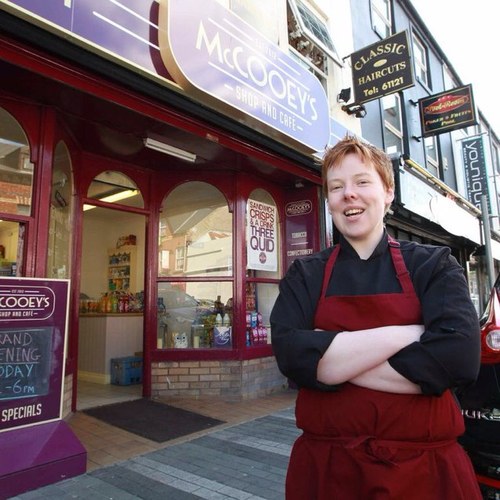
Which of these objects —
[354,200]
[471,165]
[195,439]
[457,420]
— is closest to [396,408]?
[457,420]

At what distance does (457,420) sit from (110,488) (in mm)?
2726

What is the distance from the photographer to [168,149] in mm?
5121

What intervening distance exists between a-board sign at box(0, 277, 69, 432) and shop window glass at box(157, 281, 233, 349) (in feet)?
8.25

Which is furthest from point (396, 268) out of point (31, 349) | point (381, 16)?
point (381, 16)

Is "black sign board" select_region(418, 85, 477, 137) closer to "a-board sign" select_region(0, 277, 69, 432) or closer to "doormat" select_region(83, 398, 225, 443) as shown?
"doormat" select_region(83, 398, 225, 443)

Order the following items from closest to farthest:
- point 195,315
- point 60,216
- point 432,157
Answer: point 60,216 → point 195,315 → point 432,157

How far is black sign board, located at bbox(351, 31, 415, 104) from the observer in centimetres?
757

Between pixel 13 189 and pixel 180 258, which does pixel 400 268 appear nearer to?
pixel 13 189

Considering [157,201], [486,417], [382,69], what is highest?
[382,69]

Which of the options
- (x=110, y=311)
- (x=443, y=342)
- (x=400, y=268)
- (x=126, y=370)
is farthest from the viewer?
(x=110, y=311)

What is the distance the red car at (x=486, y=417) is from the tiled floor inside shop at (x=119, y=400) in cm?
272

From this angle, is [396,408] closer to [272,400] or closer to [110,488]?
[110,488]

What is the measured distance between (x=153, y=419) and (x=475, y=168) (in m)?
14.2

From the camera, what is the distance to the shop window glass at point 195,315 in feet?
19.7
